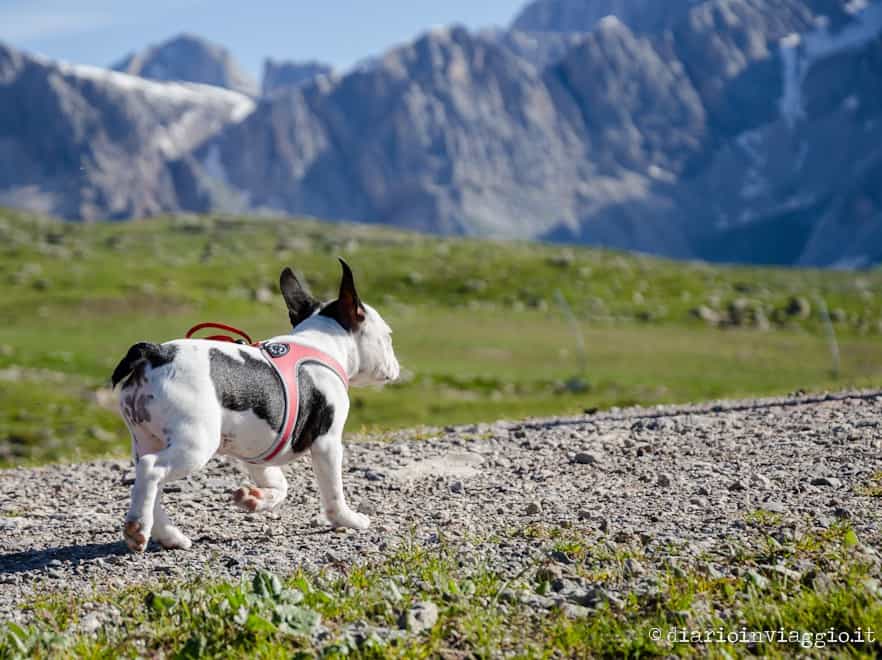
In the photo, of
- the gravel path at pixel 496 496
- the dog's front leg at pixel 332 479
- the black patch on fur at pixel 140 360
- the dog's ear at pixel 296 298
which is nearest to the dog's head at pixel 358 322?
the dog's ear at pixel 296 298

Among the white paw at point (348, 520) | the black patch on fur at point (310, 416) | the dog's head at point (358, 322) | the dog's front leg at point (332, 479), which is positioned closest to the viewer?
the black patch on fur at point (310, 416)

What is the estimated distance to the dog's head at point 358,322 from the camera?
899 cm

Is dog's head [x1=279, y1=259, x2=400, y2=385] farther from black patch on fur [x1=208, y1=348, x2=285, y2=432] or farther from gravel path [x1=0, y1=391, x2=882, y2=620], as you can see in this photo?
gravel path [x1=0, y1=391, x2=882, y2=620]

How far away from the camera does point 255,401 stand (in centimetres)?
786

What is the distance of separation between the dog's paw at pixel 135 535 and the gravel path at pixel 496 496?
0.23 metres

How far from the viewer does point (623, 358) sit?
4591cm

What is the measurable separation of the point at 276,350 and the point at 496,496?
9.17ft

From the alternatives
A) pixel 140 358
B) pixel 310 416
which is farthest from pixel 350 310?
pixel 140 358

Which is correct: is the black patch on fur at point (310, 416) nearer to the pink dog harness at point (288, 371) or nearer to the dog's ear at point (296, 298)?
the pink dog harness at point (288, 371)

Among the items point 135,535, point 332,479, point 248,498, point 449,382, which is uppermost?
point 332,479

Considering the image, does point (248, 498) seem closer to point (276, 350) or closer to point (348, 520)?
point (348, 520)

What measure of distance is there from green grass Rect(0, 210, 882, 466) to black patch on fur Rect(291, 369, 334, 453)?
8.65 m

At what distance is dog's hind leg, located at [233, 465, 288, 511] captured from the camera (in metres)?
8.83

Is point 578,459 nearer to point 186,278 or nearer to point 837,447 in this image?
point 837,447
